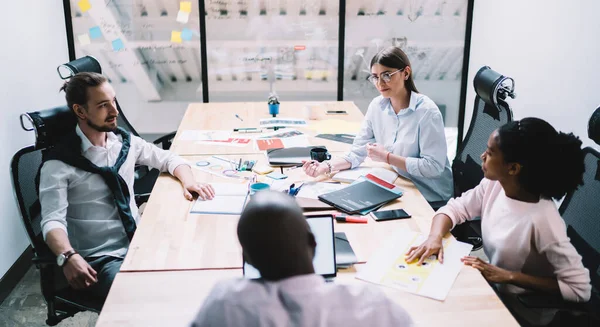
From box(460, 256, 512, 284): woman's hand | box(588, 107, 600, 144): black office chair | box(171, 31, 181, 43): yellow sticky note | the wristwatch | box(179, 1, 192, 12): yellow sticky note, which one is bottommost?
the wristwatch

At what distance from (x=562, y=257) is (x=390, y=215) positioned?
23.0 inches

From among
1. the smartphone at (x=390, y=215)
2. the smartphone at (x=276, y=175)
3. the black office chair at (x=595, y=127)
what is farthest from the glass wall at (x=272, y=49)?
the black office chair at (x=595, y=127)

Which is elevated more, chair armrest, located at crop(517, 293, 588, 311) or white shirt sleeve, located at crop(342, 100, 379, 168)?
white shirt sleeve, located at crop(342, 100, 379, 168)

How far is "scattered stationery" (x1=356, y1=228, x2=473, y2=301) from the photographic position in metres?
1.45

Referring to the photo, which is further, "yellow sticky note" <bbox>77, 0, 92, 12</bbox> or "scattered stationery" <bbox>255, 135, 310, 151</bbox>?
"yellow sticky note" <bbox>77, 0, 92, 12</bbox>

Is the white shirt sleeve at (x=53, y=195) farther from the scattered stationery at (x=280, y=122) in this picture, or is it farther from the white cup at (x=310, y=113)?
the white cup at (x=310, y=113)

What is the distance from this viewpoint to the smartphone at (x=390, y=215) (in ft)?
6.24

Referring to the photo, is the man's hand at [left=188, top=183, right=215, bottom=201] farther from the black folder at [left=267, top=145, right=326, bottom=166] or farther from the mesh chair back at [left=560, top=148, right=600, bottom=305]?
the mesh chair back at [left=560, top=148, right=600, bottom=305]

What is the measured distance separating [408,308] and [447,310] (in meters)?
0.10

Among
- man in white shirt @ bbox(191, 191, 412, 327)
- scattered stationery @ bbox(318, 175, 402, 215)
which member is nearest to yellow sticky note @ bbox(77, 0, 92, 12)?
scattered stationery @ bbox(318, 175, 402, 215)

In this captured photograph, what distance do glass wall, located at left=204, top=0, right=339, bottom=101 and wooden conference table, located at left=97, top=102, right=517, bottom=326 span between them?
2196mm

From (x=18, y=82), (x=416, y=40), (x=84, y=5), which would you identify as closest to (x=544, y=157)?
(x=18, y=82)

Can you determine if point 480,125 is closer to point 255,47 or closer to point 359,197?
point 359,197

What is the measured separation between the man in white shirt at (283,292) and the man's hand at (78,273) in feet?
3.46
